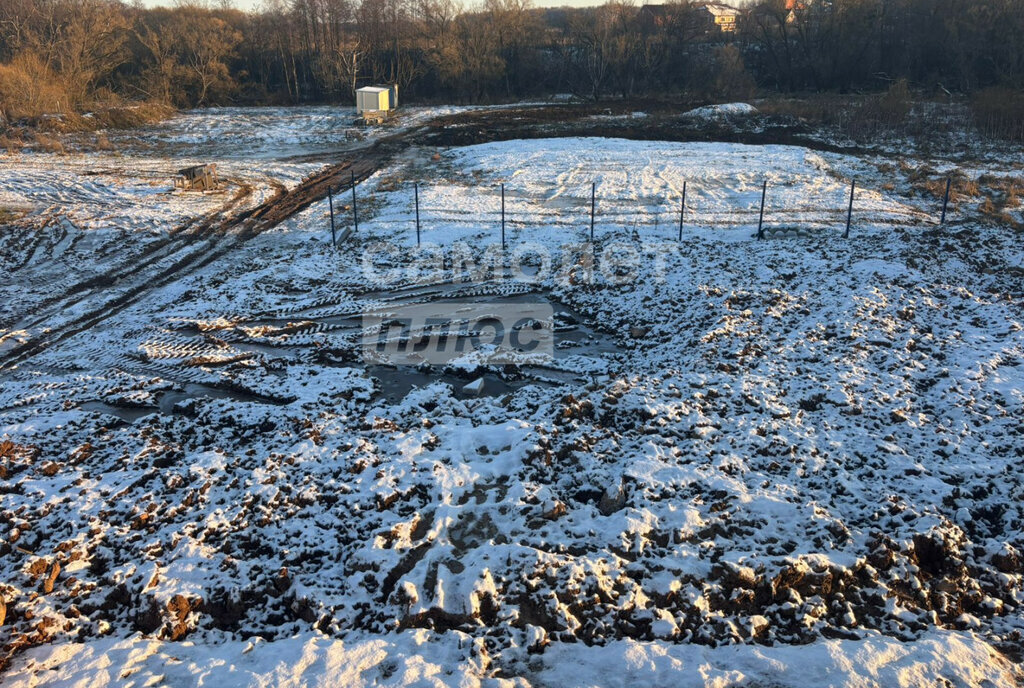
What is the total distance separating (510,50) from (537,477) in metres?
49.3

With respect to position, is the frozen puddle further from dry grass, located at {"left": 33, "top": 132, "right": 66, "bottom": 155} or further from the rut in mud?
dry grass, located at {"left": 33, "top": 132, "right": 66, "bottom": 155}

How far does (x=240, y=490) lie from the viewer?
8000mm

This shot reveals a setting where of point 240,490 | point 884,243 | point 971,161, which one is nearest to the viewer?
point 240,490

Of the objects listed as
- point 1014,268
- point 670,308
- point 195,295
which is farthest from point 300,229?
point 1014,268

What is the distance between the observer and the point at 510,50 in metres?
51.8

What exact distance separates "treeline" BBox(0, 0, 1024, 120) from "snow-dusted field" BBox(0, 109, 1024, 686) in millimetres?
35066

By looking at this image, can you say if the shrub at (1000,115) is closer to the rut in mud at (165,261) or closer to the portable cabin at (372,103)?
→ the rut in mud at (165,261)

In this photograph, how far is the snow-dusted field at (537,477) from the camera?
6148mm

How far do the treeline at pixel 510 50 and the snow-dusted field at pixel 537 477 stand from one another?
35.1 meters

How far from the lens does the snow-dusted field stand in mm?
6148

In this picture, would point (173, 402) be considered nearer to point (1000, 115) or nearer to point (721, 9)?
point (1000, 115)

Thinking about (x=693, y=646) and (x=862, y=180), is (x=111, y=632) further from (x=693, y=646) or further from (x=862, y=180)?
(x=862, y=180)

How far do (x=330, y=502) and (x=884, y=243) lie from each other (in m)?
14.6

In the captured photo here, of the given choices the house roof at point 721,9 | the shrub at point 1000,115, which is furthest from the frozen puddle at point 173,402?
the house roof at point 721,9
